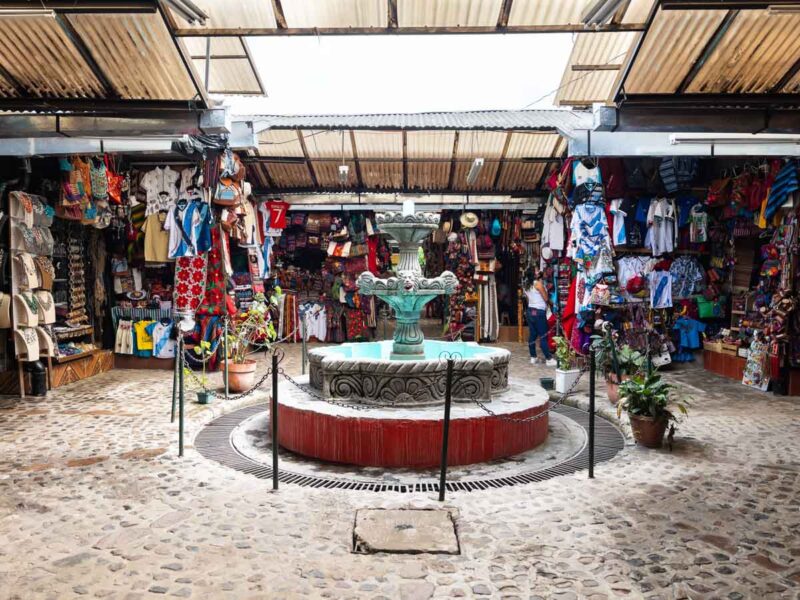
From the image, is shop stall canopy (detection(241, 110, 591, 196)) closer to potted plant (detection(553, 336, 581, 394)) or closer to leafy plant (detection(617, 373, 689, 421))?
potted plant (detection(553, 336, 581, 394))

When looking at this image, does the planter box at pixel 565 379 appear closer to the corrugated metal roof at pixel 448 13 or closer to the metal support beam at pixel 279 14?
the corrugated metal roof at pixel 448 13

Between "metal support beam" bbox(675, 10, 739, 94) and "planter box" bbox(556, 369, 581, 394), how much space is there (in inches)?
171

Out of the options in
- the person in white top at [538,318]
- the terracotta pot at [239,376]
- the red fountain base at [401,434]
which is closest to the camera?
the red fountain base at [401,434]

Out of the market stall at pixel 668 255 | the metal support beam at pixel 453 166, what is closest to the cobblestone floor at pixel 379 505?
the market stall at pixel 668 255

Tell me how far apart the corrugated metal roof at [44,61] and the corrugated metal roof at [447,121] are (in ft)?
15.6

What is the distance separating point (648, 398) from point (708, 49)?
10.6 ft

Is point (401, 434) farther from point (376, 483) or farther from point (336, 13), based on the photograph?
point (336, 13)

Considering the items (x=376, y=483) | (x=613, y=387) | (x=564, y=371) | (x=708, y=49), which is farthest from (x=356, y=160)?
(x=376, y=483)

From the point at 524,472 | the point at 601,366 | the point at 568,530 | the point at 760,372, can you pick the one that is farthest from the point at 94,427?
the point at 760,372

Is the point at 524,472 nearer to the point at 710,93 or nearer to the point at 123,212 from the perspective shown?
the point at 710,93

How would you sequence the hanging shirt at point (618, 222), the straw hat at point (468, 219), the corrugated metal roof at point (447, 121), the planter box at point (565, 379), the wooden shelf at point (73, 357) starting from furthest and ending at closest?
the straw hat at point (468, 219)
the hanging shirt at point (618, 222)
the corrugated metal roof at point (447, 121)
the wooden shelf at point (73, 357)
the planter box at point (565, 379)

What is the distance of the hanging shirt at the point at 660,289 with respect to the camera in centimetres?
1073

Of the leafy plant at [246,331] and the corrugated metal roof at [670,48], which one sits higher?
the corrugated metal roof at [670,48]

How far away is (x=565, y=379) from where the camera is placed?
8.52 m
